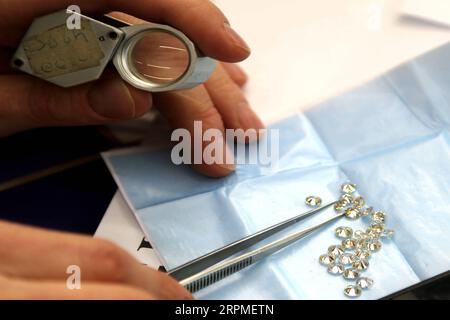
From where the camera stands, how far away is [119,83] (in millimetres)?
670

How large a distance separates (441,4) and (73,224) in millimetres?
702

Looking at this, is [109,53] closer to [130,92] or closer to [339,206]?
[130,92]

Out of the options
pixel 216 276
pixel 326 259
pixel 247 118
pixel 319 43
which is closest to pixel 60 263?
pixel 216 276

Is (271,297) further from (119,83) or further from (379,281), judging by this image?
(119,83)

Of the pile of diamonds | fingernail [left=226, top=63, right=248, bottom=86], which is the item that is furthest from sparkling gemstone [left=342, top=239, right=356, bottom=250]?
fingernail [left=226, top=63, right=248, bottom=86]

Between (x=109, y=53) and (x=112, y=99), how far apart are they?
66mm

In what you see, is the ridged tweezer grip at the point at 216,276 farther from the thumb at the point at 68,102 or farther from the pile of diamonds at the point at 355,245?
the thumb at the point at 68,102

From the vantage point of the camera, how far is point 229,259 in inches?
25.4

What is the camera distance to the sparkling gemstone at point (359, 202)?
72 cm

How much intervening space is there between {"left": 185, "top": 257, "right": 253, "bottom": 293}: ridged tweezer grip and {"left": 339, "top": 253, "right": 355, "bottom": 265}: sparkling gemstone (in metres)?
0.11

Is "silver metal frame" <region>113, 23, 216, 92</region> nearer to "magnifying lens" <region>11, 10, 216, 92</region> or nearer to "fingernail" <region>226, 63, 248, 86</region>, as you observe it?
"magnifying lens" <region>11, 10, 216, 92</region>

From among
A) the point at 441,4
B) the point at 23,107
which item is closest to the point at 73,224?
the point at 23,107

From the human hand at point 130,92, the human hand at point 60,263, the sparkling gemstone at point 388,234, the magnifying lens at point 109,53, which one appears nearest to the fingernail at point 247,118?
the human hand at point 130,92

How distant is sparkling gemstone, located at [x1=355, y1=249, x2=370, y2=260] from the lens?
66cm
